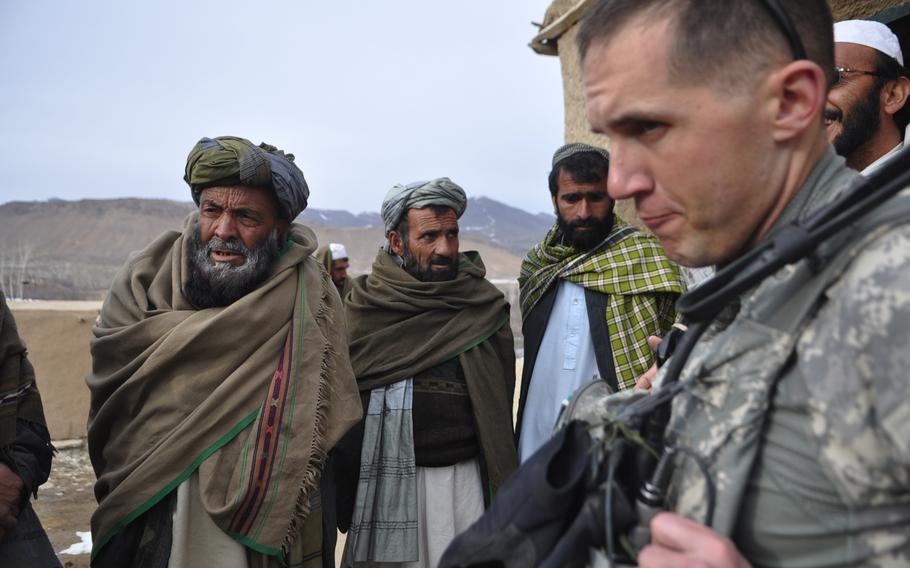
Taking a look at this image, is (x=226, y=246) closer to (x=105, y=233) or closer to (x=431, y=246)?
(x=431, y=246)

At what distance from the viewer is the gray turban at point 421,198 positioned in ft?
11.0

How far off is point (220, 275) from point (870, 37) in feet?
8.27

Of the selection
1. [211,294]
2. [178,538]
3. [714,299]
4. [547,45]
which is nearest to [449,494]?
[178,538]

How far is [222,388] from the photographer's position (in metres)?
2.32

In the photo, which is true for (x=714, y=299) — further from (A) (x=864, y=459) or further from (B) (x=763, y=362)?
(A) (x=864, y=459)

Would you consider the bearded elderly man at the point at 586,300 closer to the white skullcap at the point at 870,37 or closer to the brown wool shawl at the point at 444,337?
the brown wool shawl at the point at 444,337

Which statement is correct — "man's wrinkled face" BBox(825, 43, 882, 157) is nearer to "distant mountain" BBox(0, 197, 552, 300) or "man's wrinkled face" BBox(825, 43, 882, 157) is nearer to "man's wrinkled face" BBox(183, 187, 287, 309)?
"man's wrinkled face" BBox(183, 187, 287, 309)

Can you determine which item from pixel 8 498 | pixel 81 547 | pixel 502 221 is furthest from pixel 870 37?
pixel 502 221

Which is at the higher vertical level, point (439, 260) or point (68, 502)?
point (439, 260)

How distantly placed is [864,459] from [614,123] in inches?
20.9

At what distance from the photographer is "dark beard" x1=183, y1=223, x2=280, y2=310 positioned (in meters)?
2.51

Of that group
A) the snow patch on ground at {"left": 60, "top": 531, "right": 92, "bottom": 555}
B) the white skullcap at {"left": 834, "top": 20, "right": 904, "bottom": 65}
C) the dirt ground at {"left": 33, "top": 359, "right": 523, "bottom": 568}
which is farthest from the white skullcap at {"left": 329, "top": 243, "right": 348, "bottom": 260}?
the white skullcap at {"left": 834, "top": 20, "right": 904, "bottom": 65}

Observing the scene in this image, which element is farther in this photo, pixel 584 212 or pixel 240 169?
pixel 584 212

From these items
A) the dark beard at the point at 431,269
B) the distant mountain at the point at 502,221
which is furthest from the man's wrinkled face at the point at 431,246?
the distant mountain at the point at 502,221
